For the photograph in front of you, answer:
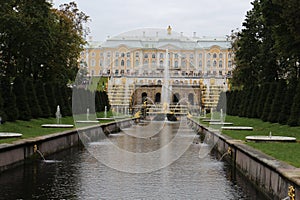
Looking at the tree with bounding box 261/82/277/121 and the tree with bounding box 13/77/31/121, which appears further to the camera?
the tree with bounding box 261/82/277/121

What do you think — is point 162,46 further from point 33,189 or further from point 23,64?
point 33,189

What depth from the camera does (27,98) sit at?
2664cm

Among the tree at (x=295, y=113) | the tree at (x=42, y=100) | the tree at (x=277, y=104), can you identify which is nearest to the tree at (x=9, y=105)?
the tree at (x=42, y=100)

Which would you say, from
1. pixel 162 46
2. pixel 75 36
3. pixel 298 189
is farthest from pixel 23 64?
pixel 298 189

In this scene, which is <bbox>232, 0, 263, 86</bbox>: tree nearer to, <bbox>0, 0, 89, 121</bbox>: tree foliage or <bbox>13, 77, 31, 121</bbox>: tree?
<bbox>0, 0, 89, 121</bbox>: tree foliage

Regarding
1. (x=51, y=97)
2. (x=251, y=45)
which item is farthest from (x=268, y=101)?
(x=51, y=97)

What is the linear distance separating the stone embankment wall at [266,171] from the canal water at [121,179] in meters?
0.26

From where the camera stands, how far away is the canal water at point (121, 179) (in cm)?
1017

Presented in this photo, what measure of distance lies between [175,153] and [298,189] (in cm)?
1094

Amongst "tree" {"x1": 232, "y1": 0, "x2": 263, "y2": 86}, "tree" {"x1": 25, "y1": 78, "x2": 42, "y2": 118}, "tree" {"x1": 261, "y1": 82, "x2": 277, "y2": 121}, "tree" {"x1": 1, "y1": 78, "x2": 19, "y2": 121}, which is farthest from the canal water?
"tree" {"x1": 232, "y1": 0, "x2": 263, "y2": 86}

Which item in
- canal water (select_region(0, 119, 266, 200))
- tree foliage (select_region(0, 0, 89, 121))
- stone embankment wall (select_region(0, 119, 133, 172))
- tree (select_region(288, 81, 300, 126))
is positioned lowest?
canal water (select_region(0, 119, 266, 200))

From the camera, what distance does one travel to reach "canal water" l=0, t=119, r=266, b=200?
10.2 metres

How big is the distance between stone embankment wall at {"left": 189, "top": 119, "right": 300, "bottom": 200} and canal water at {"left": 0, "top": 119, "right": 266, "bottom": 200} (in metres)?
0.26

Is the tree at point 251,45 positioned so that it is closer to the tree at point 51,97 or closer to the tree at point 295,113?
the tree at point 51,97
